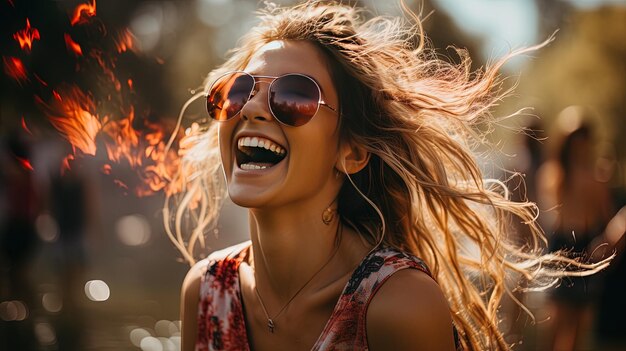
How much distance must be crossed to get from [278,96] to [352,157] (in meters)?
0.45

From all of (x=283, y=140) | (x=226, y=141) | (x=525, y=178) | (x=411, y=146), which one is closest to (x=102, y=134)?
(x=226, y=141)

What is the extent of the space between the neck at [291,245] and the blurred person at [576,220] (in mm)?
4136

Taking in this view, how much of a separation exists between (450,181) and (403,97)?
45 centimetres

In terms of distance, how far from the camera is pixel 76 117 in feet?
13.9

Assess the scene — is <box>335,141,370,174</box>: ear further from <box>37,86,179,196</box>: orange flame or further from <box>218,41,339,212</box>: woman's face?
<box>37,86,179,196</box>: orange flame

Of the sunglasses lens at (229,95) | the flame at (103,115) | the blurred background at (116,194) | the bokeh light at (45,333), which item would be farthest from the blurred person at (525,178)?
the sunglasses lens at (229,95)

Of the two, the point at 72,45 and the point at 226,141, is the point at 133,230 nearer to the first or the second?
the point at 72,45

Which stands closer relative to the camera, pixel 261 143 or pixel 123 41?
pixel 261 143

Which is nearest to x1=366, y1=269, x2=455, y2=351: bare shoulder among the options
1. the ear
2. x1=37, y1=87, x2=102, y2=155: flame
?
the ear

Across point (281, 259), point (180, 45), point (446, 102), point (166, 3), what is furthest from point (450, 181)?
point (180, 45)

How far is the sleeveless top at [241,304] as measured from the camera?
3072 millimetres

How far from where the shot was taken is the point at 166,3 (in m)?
27.6

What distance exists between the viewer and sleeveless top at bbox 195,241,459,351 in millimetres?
3072

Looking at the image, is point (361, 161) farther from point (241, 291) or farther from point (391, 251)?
point (241, 291)
